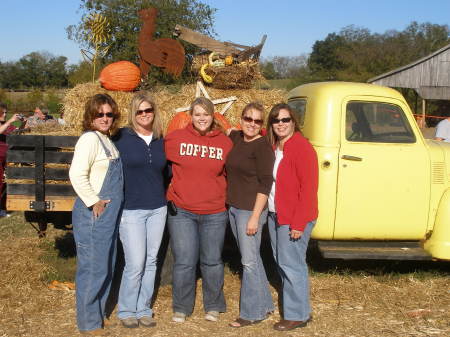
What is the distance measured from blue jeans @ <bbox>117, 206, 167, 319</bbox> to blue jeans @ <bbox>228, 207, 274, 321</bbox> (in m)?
0.60

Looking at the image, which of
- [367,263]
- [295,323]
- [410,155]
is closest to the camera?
[295,323]

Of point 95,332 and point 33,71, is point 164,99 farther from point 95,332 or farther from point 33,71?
point 33,71

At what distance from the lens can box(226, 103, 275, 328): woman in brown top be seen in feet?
13.0

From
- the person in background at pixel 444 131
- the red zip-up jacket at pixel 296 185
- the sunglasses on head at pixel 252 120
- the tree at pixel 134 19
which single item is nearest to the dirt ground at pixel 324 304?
the red zip-up jacket at pixel 296 185

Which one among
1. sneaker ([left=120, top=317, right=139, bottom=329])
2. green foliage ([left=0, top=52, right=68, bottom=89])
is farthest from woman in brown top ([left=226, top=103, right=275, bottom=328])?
green foliage ([left=0, top=52, right=68, bottom=89])

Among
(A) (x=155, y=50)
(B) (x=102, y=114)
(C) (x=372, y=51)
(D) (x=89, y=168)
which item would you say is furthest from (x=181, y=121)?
(C) (x=372, y=51)

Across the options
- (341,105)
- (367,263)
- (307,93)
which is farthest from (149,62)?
(367,263)

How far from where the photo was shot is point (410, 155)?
16.4 ft

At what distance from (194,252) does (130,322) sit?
0.77m

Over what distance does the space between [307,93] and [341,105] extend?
48 centimetres

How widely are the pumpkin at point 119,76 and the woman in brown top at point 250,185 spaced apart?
226 cm

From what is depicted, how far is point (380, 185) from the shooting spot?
4941 mm

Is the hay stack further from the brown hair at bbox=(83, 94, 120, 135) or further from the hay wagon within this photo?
the brown hair at bbox=(83, 94, 120, 135)

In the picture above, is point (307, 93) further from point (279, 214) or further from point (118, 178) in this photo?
point (118, 178)
